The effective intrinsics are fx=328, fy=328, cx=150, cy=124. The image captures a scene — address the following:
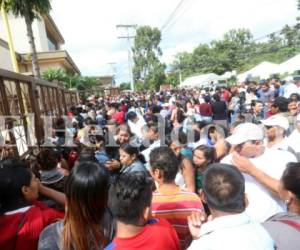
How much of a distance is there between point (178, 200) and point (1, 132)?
11.0ft

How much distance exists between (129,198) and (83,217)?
1.05ft

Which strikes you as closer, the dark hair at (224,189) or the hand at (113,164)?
the dark hair at (224,189)

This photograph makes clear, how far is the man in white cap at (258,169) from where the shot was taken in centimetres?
247

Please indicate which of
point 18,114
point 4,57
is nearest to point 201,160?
point 18,114

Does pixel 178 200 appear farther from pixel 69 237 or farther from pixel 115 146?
pixel 115 146

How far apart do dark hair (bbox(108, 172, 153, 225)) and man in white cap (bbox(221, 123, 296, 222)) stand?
908 mm

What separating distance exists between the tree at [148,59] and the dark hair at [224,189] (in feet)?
169

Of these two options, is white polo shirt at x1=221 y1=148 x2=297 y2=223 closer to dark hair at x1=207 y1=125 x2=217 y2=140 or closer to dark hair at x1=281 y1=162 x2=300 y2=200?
dark hair at x1=281 y1=162 x2=300 y2=200

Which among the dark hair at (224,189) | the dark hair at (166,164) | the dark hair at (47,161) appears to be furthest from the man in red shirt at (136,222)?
the dark hair at (47,161)

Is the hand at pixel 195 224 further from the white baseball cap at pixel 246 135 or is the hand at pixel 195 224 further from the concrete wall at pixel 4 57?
the concrete wall at pixel 4 57

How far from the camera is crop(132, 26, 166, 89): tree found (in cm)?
5318

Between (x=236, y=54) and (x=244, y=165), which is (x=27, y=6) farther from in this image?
(x=236, y=54)

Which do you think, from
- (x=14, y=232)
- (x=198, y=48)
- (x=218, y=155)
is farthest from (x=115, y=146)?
(x=198, y=48)

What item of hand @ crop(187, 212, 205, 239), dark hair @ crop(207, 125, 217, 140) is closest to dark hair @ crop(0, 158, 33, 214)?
hand @ crop(187, 212, 205, 239)
